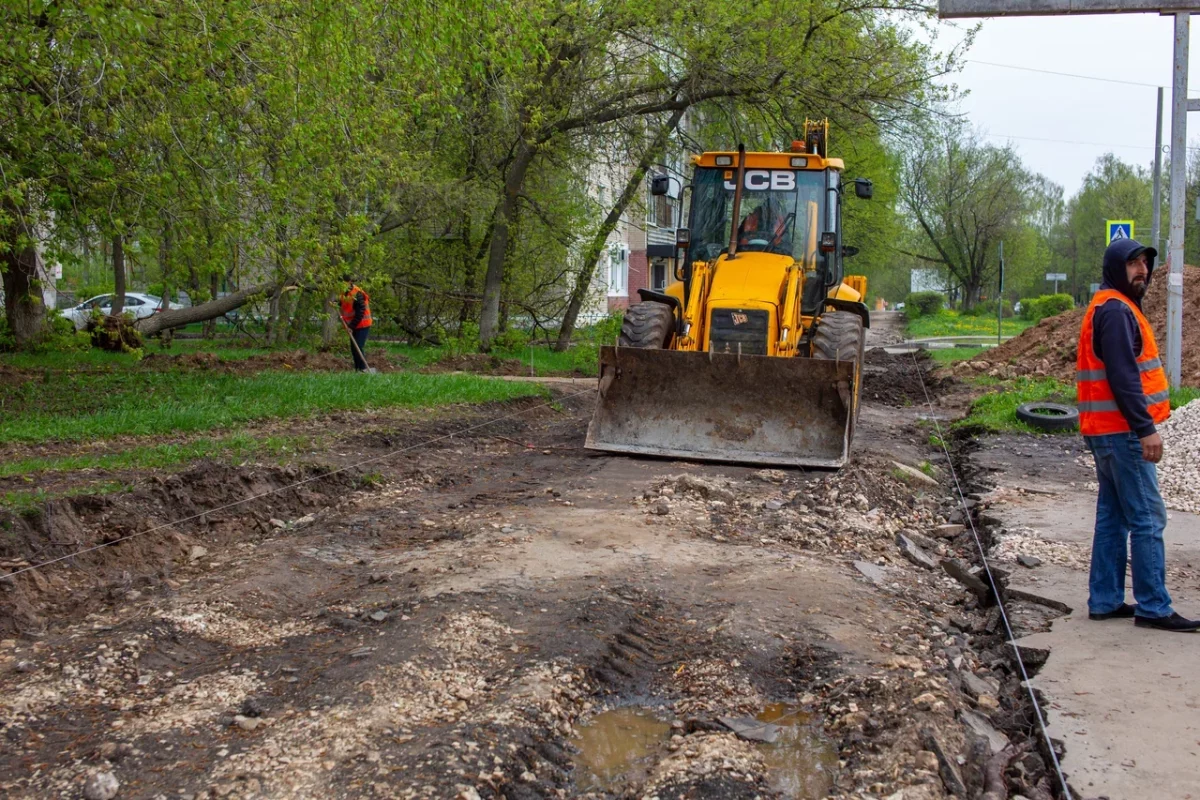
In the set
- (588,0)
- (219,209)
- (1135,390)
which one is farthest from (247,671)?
(588,0)

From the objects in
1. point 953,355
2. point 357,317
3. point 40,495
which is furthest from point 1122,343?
point 953,355

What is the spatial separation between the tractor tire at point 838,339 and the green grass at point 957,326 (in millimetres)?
32040

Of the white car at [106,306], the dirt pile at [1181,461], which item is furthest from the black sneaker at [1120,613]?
the white car at [106,306]

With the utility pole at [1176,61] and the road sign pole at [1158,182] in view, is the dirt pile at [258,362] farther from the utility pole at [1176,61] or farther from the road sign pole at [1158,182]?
the road sign pole at [1158,182]

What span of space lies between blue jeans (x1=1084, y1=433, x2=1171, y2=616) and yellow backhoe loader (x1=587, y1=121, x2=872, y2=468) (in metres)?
4.13

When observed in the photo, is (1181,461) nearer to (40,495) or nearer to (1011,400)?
(1011,400)

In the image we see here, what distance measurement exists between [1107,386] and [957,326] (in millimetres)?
47327

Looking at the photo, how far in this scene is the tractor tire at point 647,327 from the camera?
11.8 m

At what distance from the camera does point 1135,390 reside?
6098 millimetres

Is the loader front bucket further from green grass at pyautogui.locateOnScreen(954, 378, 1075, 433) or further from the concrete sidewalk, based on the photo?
green grass at pyautogui.locateOnScreen(954, 378, 1075, 433)

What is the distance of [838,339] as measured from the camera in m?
11.5

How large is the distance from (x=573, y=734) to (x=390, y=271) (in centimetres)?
2101

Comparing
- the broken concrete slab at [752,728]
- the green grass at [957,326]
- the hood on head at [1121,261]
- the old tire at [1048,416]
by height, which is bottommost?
the green grass at [957,326]

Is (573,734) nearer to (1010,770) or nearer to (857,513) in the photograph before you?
(1010,770)
